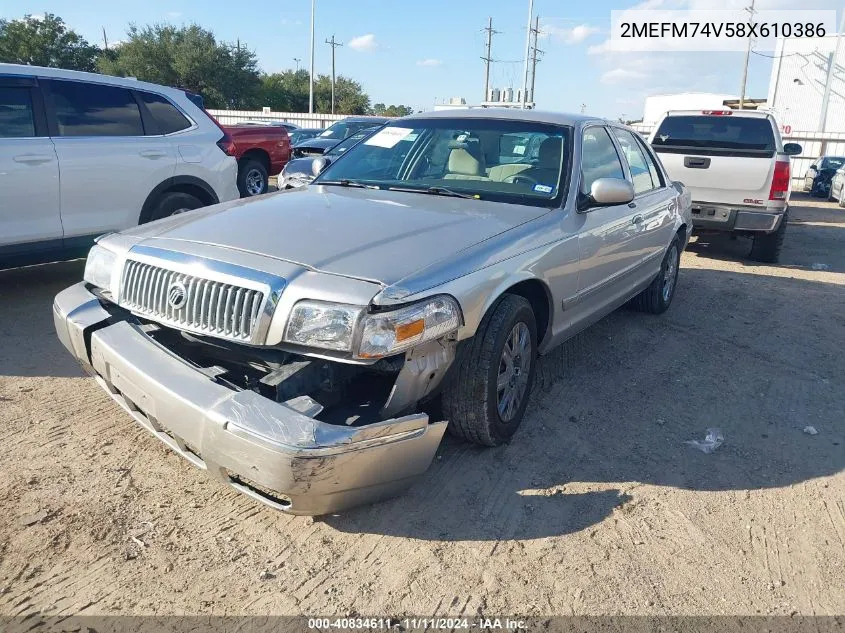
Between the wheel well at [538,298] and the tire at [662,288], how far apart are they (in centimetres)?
235

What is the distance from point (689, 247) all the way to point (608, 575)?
27.5 feet

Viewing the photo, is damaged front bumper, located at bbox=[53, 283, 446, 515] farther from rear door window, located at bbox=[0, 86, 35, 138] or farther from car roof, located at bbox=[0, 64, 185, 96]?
car roof, located at bbox=[0, 64, 185, 96]

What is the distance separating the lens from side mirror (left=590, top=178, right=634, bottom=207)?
3.65 meters

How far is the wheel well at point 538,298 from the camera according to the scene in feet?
10.8

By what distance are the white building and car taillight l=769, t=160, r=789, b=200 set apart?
38038 mm

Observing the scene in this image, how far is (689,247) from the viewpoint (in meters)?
9.87

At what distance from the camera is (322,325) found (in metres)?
2.37

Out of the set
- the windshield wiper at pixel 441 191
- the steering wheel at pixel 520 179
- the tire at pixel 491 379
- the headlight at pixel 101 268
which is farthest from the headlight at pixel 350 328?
the steering wheel at pixel 520 179

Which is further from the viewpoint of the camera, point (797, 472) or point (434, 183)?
point (434, 183)

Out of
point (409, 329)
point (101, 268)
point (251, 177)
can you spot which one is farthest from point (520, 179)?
point (251, 177)

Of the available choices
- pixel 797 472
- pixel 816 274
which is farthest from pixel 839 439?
pixel 816 274

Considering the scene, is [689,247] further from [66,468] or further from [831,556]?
[66,468]

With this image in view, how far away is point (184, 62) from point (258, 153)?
4412 centimetres

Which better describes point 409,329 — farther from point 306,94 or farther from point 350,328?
point 306,94
